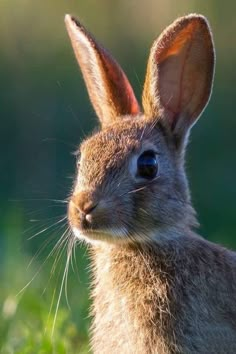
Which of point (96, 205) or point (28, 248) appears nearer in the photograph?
point (96, 205)

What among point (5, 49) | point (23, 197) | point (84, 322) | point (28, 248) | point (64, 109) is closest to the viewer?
point (84, 322)

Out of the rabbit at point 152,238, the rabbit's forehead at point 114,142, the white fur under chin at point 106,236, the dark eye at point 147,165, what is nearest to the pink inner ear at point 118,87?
the rabbit at point 152,238

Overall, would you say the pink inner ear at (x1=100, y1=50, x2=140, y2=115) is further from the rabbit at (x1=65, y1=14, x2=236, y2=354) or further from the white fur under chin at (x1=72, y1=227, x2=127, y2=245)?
the white fur under chin at (x1=72, y1=227, x2=127, y2=245)

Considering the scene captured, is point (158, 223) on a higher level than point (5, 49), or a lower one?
lower

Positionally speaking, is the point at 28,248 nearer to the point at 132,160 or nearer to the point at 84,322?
the point at 84,322

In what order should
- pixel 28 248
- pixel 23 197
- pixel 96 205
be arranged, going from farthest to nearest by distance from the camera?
pixel 23 197 → pixel 28 248 → pixel 96 205

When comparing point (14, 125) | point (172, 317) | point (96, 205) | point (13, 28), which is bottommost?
point (172, 317)

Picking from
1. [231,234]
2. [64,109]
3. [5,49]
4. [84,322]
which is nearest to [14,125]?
[64,109]

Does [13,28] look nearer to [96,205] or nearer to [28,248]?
[28,248]
